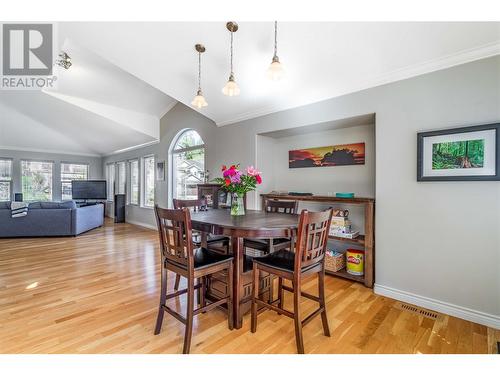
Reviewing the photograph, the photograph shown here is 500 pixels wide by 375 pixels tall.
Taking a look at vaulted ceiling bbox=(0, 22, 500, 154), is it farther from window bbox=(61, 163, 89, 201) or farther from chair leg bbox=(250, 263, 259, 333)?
window bbox=(61, 163, 89, 201)

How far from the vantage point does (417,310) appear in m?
2.23

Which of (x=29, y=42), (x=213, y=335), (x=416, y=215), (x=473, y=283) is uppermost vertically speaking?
(x=29, y=42)

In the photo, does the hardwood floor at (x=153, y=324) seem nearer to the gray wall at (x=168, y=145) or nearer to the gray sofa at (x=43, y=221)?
the gray sofa at (x=43, y=221)

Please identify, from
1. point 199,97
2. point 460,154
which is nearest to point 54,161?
point 199,97

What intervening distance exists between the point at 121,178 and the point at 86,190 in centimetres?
115

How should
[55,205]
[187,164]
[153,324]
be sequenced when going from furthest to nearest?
[187,164] < [55,205] < [153,324]

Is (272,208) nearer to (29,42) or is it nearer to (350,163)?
(350,163)

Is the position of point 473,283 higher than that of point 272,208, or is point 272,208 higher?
point 272,208

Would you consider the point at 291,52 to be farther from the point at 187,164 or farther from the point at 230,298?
the point at 187,164

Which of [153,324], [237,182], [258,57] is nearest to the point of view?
[153,324]

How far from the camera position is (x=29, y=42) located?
10.8 ft
